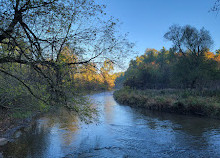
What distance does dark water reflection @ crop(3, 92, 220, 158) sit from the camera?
8453 millimetres

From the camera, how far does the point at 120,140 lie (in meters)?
10.3

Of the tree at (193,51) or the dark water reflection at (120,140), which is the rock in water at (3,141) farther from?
the tree at (193,51)

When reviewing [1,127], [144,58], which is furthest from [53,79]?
[144,58]

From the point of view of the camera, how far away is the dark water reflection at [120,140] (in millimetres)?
8453

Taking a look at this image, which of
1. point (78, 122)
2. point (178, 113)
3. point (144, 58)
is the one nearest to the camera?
point (78, 122)

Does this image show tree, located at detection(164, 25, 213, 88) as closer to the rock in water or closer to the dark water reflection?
the dark water reflection

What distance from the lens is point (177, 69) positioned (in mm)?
30734

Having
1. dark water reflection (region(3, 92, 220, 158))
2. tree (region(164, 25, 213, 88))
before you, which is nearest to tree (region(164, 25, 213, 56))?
tree (region(164, 25, 213, 88))

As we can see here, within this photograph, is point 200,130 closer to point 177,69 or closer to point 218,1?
point 218,1

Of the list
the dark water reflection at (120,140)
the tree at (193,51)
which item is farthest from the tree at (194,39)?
the dark water reflection at (120,140)

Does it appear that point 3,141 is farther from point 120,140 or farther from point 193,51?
point 193,51

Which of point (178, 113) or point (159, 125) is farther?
point (178, 113)

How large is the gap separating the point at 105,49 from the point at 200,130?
29.7 ft

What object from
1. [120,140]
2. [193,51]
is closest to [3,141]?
[120,140]
